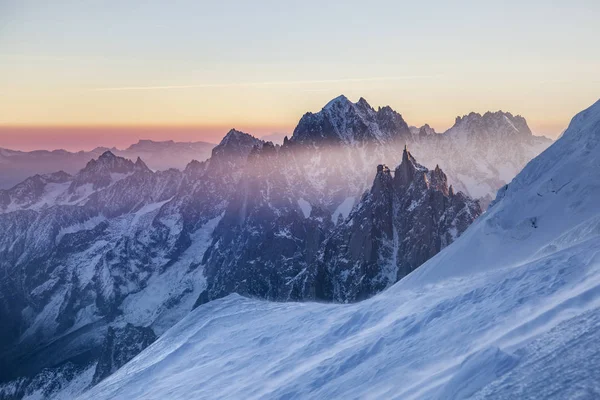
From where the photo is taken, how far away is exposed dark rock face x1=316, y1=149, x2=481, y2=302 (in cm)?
16300

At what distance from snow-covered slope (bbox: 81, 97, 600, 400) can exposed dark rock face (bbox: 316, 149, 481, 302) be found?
9745cm

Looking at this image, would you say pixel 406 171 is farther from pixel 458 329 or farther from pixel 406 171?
pixel 458 329

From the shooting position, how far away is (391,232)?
172875 millimetres

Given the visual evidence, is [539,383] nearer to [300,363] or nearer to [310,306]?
[300,363]

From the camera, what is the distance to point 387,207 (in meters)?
175

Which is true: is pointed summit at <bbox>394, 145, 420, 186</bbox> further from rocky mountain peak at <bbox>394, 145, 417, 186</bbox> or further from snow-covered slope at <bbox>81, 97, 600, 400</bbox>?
snow-covered slope at <bbox>81, 97, 600, 400</bbox>

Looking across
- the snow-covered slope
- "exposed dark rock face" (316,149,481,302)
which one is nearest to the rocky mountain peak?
"exposed dark rock face" (316,149,481,302)

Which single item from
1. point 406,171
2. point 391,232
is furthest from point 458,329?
point 406,171

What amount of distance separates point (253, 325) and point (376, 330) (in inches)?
795

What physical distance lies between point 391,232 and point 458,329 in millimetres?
143216

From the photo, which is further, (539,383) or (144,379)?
(144,379)

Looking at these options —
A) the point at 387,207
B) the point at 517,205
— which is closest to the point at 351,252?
the point at 387,207

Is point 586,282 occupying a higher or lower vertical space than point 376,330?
higher

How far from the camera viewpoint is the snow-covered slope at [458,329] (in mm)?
23172
